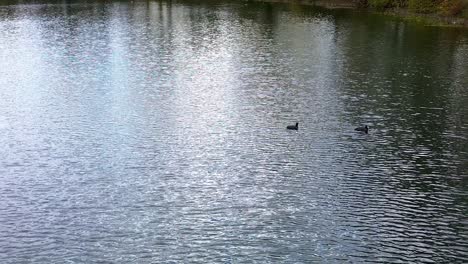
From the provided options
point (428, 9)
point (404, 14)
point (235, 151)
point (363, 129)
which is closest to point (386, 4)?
point (404, 14)

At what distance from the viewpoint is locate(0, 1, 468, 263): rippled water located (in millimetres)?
27672

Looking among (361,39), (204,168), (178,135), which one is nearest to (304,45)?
(361,39)

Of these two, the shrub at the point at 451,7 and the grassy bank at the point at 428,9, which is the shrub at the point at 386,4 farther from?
the shrub at the point at 451,7

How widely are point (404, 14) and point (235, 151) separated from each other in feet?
229

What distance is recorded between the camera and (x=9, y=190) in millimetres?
33344

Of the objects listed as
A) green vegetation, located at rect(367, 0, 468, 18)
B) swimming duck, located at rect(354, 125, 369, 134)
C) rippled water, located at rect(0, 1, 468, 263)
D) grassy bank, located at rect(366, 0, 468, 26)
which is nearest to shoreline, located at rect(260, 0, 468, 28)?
grassy bank, located at rect(366, 0, 468, 26)

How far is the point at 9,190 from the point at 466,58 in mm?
52282

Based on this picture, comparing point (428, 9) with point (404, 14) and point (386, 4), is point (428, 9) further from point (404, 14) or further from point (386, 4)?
point (386, 4)

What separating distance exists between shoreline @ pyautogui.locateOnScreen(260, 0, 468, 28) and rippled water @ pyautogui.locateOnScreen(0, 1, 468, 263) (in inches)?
463

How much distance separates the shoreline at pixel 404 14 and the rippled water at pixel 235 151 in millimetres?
11760

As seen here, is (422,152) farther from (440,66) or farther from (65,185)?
(440,66)

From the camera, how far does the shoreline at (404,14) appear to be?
293ft

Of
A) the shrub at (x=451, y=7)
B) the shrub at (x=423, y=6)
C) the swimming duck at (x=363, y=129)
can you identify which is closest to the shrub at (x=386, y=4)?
the shrub at (x=423, y=6)

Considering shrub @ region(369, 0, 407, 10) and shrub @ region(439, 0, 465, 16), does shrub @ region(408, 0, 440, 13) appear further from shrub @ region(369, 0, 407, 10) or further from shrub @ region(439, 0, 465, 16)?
shrub @ region(369, 0, 407, 10)
